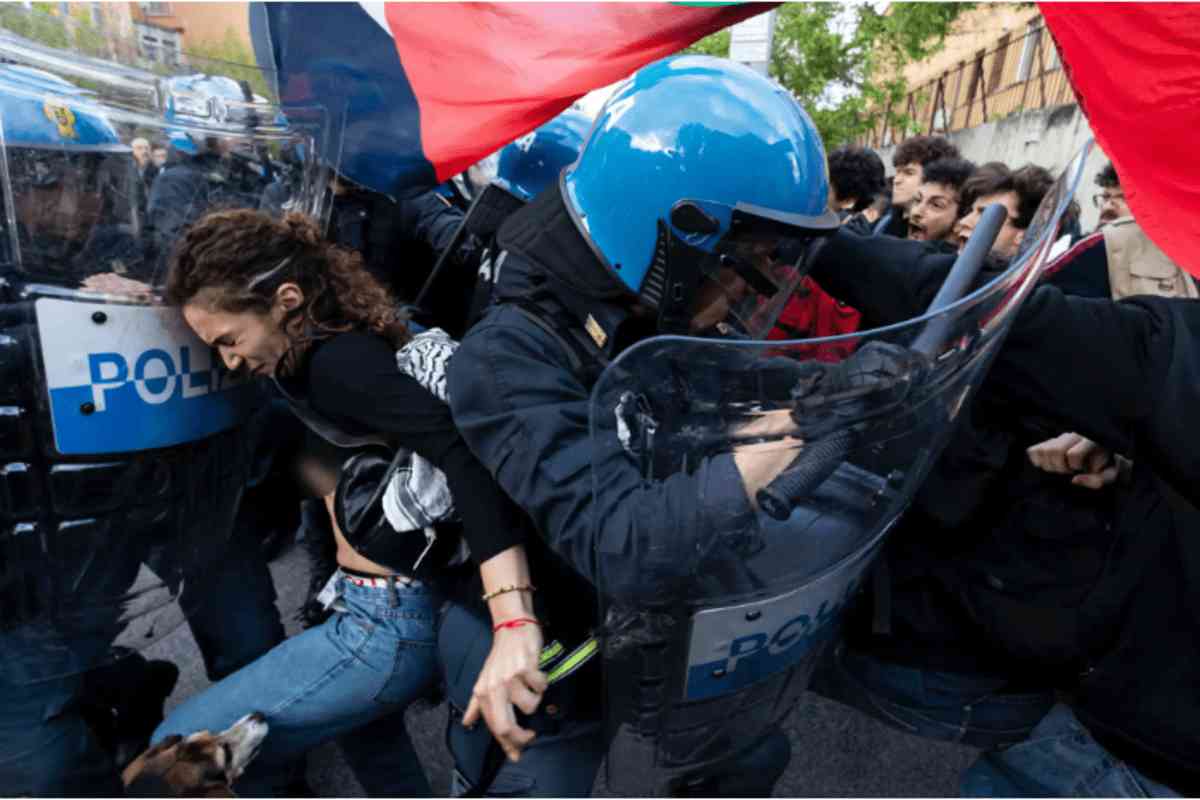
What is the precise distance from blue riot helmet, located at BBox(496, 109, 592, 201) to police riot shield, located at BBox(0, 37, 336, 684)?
1.11 metres

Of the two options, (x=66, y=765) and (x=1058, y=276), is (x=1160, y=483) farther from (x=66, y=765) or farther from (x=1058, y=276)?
(x=66, y=765)

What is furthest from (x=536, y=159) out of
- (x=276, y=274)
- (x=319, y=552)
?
(x=319, y=552)

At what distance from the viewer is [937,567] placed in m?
1.54

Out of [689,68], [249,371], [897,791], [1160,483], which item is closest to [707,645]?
[1160,483]

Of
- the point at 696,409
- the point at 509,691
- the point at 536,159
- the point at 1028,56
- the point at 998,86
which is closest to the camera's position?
the point at 696,409

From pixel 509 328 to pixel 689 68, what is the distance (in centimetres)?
55

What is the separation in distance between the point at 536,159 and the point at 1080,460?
1947 millimetres

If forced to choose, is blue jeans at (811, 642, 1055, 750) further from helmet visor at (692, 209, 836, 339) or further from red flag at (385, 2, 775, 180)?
red flag at (385, 2, 775, 180)

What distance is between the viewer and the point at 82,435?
1.31 metres

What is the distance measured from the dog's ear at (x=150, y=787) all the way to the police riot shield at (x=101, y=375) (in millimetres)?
267

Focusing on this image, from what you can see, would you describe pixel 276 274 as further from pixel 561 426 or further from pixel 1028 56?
pixel 1028 56

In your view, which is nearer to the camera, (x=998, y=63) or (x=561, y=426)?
(x=561, y=426)

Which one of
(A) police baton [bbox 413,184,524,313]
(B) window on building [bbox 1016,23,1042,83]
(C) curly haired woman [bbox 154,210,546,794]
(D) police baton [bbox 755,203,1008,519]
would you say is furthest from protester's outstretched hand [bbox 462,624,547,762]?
(B) window on building [bbox 1016,23,1042,83]

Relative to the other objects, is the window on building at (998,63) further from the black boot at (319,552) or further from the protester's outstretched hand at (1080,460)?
the black boot at (319,552)
